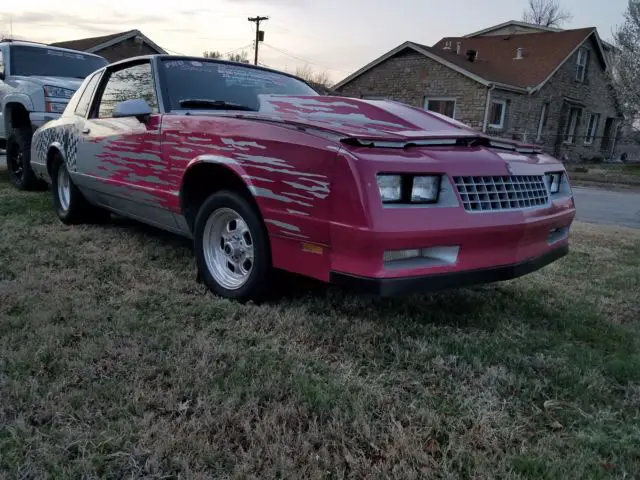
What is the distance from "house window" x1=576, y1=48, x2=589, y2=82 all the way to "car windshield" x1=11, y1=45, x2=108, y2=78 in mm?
24346

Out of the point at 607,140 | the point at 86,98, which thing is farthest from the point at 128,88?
the point at 607,140

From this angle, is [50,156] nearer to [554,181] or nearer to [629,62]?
[554,181]

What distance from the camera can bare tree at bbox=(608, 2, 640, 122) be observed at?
23641 mm

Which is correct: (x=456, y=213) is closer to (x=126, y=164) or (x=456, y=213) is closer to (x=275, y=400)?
(x=275, y=400)

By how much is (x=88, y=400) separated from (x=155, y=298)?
3.98 ft

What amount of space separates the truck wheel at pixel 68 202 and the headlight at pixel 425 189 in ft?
12.5

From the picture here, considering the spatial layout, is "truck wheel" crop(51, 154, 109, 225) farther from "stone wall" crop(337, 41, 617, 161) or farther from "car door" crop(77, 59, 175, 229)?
"stone wall" crop(337, 41, 617, 161)

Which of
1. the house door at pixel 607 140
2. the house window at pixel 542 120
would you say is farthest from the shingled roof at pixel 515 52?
the house door at pixel 607 140

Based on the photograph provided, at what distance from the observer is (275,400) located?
221 cm

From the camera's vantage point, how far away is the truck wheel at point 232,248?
3.08 m

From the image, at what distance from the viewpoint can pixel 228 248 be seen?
3422mm

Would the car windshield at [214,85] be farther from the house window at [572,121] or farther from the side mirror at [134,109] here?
the house window at [572,121]

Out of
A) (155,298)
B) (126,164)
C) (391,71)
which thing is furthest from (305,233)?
(391,71)

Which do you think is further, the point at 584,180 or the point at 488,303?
the point at 584,180
